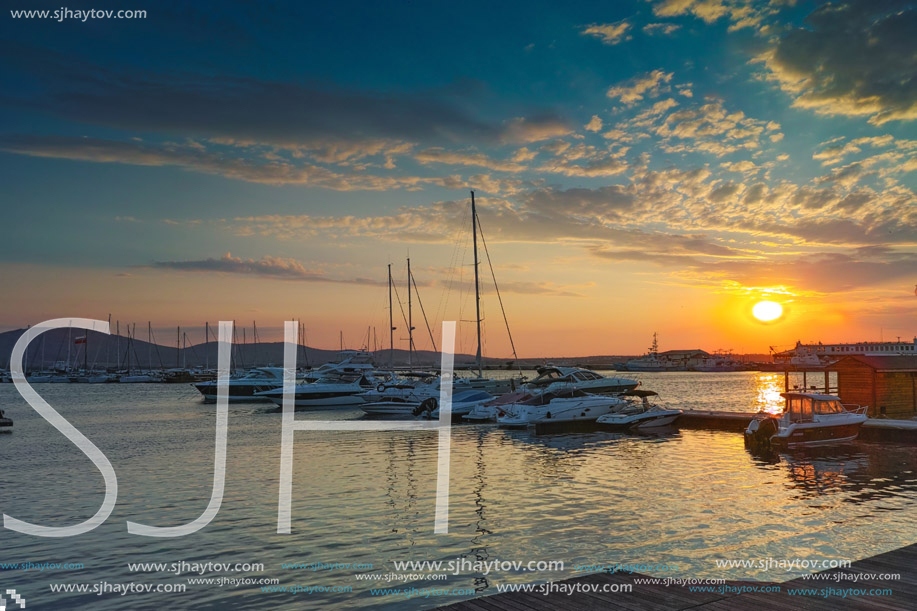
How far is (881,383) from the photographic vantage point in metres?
35.3

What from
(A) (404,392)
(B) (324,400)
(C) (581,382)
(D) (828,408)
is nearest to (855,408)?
(D) (828,408)

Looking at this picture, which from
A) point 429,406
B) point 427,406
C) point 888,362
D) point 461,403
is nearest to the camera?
point 888,362

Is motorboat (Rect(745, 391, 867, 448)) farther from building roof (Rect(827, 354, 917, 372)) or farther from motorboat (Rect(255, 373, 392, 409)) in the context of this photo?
motorboat (Rect(255, 373, 392, 409))

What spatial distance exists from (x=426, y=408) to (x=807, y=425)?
89.2 feet

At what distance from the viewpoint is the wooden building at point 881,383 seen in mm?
34938

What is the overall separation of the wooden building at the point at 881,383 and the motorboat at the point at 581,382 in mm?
16122

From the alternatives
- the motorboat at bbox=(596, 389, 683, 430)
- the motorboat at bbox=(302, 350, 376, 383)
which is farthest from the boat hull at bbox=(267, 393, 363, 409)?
the motorboat at bbox=(596, 389, 683, 430)

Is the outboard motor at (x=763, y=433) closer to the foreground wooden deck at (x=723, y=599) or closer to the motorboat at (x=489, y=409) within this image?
the motorboat at (x=489, y=409)

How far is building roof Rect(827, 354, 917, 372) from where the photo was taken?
3472cm

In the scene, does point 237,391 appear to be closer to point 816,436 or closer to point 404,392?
point 404,392

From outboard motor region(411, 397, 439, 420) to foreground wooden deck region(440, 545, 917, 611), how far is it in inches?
1611

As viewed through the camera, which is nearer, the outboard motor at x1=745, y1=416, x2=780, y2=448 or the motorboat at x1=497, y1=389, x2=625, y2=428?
the outboard motor at x1=745, y1=416, x2=780, y2=448

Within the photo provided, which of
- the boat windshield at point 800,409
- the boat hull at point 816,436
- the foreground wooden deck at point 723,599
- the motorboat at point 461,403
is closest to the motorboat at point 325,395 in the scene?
the motorboat at point 461,403

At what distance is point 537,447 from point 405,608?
23.1 metres
